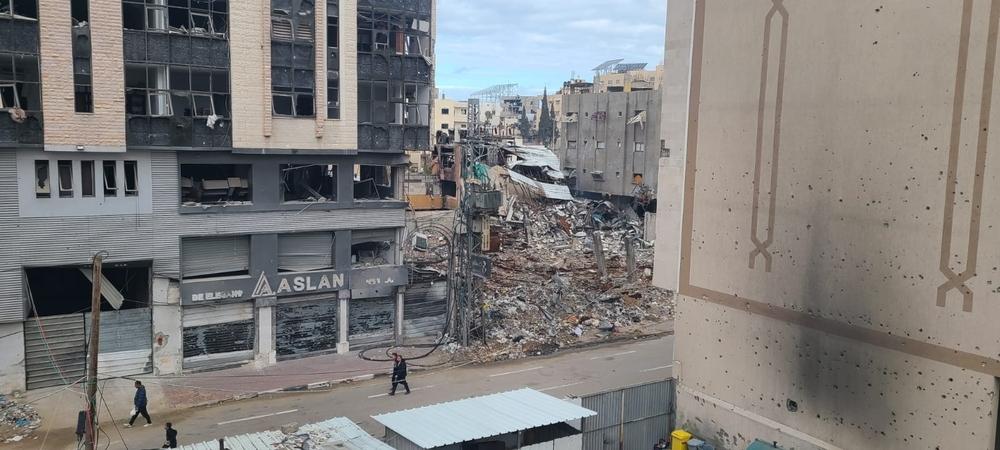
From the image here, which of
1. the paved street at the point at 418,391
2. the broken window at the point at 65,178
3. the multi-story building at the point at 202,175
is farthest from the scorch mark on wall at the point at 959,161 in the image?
the broken window at the point at 65,178

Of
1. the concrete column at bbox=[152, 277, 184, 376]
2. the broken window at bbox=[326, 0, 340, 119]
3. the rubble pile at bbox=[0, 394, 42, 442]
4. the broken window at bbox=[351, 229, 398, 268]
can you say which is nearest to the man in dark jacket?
the broken window at bbox=[351, 229, 398, 268]

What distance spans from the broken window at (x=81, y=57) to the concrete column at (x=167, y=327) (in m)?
5.77

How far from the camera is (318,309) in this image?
26875 mm

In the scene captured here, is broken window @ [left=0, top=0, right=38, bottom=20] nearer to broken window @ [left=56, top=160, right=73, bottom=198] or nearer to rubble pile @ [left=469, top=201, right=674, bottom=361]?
broken window @ [left=56, top=160, right=73, bottom=198]

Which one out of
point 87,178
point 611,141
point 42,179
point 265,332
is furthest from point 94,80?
point 611,141

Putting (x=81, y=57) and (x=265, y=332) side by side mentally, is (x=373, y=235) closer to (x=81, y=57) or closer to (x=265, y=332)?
(x=265, y=332)

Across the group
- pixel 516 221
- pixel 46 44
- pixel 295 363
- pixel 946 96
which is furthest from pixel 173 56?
pixel 516 221

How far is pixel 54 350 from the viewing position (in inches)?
890

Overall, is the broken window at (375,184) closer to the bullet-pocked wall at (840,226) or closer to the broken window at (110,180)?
the broken window at (110,180)

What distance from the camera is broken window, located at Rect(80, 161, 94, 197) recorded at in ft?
74.0

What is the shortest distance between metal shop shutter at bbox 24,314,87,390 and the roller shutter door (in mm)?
3042

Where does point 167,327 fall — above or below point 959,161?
below

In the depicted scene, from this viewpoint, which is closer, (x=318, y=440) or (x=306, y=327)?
(x=318, y=440)

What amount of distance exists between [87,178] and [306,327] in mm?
8532
